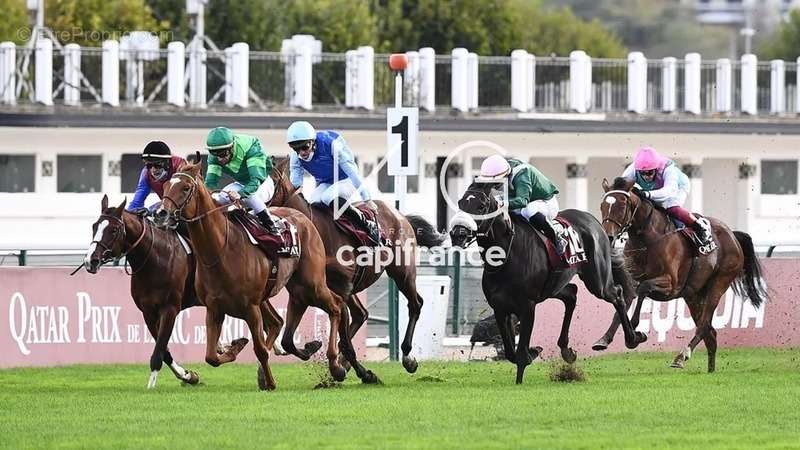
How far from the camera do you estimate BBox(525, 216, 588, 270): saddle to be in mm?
15768

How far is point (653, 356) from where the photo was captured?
19.6 meters

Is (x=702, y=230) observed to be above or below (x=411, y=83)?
below

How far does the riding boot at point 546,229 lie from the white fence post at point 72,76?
17.4 metres

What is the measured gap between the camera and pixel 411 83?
3403 cm

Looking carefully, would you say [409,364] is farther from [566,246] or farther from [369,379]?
[566,246]

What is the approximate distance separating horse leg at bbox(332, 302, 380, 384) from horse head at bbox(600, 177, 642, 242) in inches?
106

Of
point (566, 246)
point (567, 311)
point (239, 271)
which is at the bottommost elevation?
point (567, 311)

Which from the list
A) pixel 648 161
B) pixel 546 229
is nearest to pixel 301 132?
pixel 546 229

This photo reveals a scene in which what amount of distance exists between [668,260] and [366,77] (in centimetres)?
1697

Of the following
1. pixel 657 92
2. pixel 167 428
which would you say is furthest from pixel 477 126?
pixel 167 428

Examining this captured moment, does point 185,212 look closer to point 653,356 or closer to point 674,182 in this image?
point 674,182

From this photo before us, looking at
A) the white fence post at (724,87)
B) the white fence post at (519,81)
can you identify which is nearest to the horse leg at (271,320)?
the white fence post at (519,81)

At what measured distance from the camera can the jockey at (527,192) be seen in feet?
49.9

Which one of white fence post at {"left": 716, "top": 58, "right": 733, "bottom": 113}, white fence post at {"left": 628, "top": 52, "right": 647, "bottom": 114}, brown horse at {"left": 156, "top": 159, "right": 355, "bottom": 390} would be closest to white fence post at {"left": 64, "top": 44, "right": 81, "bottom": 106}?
white fence post at {"left": 628, "top": 52, "right": 647, "bottom": 114}
